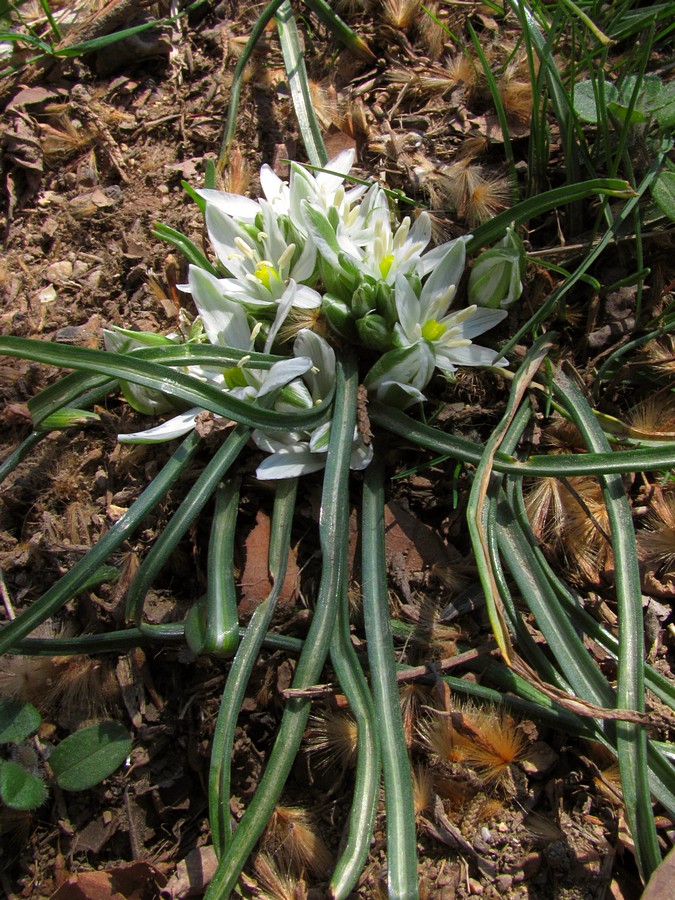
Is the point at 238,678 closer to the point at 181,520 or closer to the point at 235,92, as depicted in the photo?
the point at 181,520

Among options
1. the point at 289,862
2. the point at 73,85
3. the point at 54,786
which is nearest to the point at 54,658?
the point at 54,786

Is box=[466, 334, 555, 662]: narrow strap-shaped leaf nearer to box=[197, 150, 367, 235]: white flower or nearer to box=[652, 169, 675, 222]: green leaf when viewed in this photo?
box=[652, 169, 675, 222]: green leaf

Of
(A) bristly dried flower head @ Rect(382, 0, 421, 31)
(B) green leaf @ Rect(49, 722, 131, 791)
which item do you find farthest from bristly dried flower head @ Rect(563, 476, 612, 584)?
(A) bristly dried flower head @ Rect(382, 0, 421, 31)

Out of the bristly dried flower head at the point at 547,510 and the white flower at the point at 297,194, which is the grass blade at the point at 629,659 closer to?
the bristly dried flower head at the point at 547,510

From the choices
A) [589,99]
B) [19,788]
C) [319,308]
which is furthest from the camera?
[589,99]

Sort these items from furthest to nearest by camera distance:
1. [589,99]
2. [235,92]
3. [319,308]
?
[235,92], [589,99], [319,308]

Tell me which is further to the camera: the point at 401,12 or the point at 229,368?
the point at 401,12

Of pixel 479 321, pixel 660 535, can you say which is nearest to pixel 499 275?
pixel 479 321
